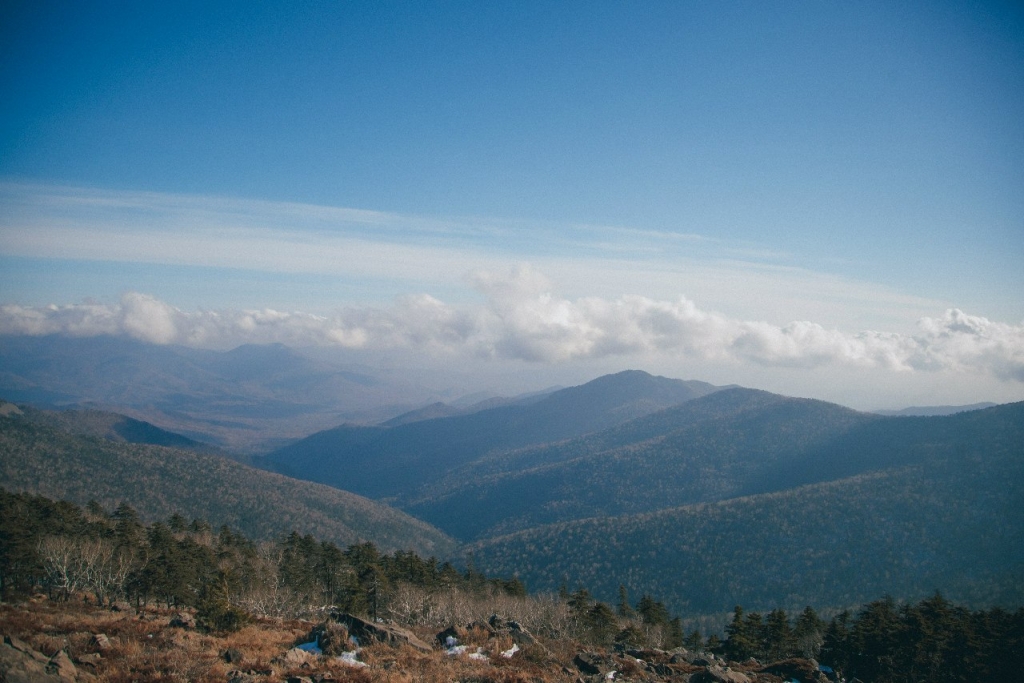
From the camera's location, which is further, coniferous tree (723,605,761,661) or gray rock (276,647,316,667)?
coniferous tree (723,605,761,661)

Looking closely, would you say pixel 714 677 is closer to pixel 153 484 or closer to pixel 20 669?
pixel 20 669

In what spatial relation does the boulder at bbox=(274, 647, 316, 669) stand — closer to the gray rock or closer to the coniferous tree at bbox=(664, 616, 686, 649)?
the gray rock

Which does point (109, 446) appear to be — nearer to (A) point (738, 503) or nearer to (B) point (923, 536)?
(A) point (738, 503)

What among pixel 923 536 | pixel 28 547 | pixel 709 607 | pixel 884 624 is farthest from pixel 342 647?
pixel 923 536

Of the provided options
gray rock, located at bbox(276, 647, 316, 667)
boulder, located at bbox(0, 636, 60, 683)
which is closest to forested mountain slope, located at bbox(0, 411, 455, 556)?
gray rock, located at bbox(276, 647, 316, 667)

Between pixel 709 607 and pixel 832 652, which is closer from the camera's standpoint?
pixel 832 652

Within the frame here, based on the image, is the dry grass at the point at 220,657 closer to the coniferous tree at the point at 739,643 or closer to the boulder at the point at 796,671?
the boulder at the point at 796,671

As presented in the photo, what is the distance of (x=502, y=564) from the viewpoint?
541ft

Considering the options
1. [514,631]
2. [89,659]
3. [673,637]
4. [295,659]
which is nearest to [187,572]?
[89,659]

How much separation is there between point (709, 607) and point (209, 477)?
178735 mm

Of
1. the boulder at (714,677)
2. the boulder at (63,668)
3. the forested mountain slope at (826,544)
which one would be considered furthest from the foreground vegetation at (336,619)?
the forested mountain slope at (826,544)

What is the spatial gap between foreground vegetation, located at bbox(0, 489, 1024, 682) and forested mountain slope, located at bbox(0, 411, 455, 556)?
102466mm

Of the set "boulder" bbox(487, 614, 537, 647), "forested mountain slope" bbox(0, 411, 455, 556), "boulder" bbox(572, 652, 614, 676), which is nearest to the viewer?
"boulder" bbox(572, 652, 614, 676)

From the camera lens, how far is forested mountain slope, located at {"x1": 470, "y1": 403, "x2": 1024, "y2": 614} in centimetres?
12838
